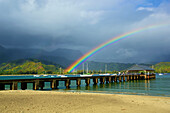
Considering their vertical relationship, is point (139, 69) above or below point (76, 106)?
below

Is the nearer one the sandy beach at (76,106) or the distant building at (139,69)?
the sandy beach at (76,106)

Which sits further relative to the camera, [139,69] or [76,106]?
[139,69]

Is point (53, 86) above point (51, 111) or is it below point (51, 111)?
below

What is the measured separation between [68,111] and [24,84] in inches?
1218

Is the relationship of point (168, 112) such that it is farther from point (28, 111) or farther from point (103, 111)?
point (28, 111)

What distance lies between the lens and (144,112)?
43.6 ft

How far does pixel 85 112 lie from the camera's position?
12656 mm

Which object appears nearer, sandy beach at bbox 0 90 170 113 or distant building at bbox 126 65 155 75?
sandy beach at bbox 0 90 170 113

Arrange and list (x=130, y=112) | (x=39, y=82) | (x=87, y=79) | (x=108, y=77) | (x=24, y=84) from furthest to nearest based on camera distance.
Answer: (x=108, y=77)
(x=87, y=79)
(x=39, y=82)
(x=24, y=84)
(x=130, y=112)

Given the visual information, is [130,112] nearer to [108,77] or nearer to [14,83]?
[14,83]

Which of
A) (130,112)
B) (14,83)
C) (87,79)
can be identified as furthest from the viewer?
(87,79)

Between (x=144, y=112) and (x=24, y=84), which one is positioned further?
(x=24, y=84)

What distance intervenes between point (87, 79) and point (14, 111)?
4840 cm

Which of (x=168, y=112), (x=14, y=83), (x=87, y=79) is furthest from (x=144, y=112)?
(x=87, y=79)
